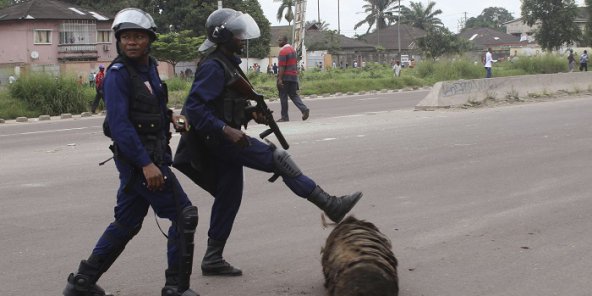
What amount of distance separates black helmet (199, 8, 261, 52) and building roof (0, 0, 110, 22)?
5352 centimetres

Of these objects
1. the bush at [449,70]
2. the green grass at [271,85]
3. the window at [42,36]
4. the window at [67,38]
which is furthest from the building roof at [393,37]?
the bush at [449,70]

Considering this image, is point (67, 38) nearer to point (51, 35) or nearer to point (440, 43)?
point (51, 35)

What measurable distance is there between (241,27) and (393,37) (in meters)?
92.1

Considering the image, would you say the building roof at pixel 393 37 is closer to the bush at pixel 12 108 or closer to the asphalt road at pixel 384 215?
the bush at pixel 12 108

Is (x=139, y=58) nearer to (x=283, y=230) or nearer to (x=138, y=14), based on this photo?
→ (x=138, y=14)

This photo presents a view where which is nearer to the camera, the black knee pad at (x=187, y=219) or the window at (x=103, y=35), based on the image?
the black knee pad at (x=187, y=219)

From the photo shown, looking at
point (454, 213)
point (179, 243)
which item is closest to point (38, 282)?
point (179, 243)

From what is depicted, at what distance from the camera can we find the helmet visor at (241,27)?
204 inches

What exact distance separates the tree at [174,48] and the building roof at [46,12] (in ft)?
31.8

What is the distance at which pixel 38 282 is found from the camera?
211 inches

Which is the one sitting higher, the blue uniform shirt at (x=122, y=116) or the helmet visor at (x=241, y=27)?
the helmet visor at (x=241, y=27)

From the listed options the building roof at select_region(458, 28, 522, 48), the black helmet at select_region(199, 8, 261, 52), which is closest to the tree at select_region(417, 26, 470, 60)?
the building roof at select_region(458, 28, 522, 48)

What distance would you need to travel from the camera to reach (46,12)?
2266 inches

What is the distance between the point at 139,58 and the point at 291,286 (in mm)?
1753
